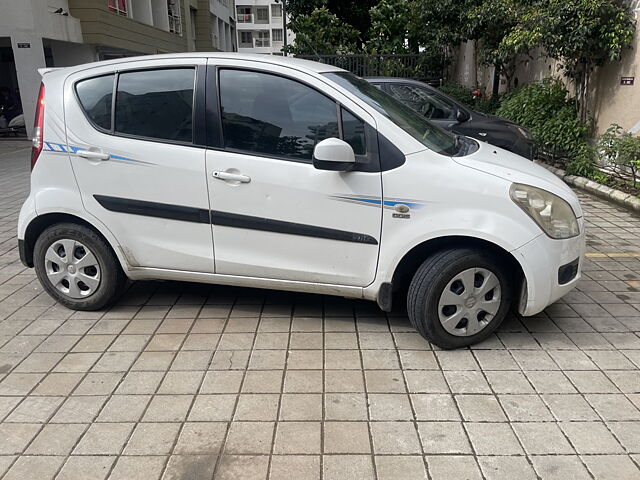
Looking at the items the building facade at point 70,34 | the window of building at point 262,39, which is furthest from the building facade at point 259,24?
the building facade at point 70,34

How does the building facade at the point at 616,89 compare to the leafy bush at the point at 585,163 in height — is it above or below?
above

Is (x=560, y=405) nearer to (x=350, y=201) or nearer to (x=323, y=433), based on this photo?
(x=323, y=433)

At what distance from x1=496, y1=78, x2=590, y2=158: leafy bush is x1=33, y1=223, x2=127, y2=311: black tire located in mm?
7782

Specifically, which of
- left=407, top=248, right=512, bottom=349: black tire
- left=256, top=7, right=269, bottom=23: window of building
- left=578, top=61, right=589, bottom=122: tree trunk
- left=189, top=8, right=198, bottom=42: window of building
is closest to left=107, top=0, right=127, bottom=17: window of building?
left=189, top=8, right=198, bottom=42: window of building

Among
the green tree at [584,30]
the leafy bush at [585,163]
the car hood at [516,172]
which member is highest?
the green tree at [584,30]

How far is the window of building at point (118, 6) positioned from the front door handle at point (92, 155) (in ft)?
57.3

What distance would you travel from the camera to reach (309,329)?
3.81 m

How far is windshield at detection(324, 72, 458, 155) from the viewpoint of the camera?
11.7 ft

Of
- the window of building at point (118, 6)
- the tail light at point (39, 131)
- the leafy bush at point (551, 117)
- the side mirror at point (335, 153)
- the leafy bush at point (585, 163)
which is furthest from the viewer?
the window of building at point (118, 6)

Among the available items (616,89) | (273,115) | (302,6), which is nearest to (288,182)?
(273,115)

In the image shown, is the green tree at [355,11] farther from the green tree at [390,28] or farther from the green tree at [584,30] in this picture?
the green tree at [584,30]

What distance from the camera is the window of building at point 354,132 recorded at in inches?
135

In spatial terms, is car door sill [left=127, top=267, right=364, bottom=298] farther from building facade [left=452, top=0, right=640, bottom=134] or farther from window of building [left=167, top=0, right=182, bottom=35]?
window of building [left=167, top=0, right=182, bottom=35]

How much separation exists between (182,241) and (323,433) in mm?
1752
